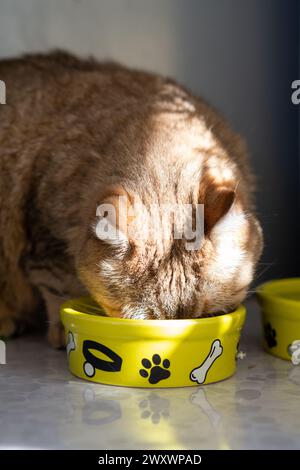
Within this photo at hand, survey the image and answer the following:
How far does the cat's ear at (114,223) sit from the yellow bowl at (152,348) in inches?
8.0

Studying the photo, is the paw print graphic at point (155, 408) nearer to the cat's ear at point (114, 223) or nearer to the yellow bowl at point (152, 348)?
the yellow bowl at point (152, 348)

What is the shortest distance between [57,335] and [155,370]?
0.62 meters

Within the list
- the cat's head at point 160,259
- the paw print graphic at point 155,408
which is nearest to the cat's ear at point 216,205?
the cat's head at point 160,259

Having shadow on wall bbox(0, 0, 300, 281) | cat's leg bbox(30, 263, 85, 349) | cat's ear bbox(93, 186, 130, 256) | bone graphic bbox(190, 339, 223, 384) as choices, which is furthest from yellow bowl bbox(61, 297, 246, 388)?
shadow on wall bbox(0, 0, 300, 281)

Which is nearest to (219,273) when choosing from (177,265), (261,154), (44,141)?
(177,265)

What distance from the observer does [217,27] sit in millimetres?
3279

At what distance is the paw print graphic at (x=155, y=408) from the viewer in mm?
1809

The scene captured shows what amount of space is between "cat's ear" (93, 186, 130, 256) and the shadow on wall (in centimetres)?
143

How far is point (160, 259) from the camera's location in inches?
74.6

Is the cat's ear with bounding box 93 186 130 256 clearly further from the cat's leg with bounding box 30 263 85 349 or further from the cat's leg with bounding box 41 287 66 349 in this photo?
the cat's leg with bounding box 41 287 66 349

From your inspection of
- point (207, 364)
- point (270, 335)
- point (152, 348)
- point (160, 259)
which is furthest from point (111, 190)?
point (270, 335)

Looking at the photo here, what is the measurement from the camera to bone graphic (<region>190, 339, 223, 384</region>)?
6.51ft

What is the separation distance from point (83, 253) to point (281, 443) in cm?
77
